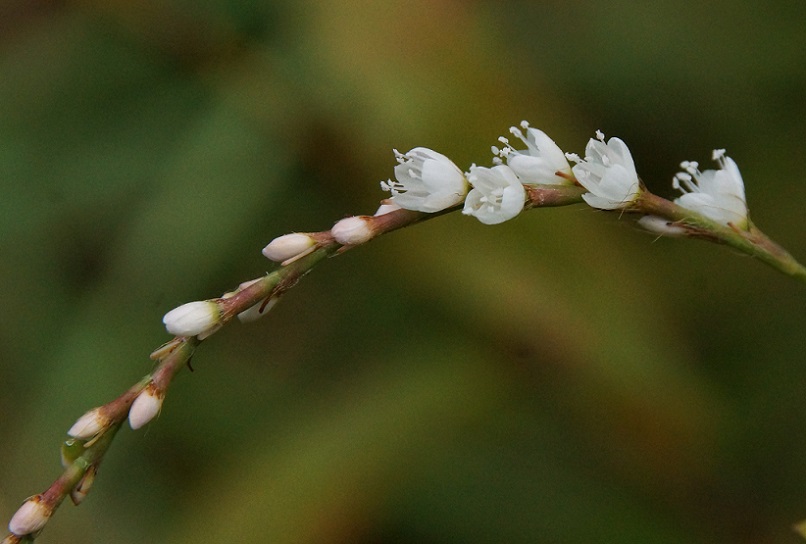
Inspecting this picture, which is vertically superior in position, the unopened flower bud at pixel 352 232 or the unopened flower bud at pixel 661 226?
the unopened flower bud at pixel 352 232

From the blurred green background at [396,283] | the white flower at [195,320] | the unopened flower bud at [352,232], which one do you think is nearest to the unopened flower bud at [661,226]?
the unopened flower bud at [352,232]

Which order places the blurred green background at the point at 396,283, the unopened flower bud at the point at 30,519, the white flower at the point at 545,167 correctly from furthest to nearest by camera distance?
the blurred green background at the point at 396,283, the white flower at the point at 545,167, the unopened flower bud at the point at 30,519

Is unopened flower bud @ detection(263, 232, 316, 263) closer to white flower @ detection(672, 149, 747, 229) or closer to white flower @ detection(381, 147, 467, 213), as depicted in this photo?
white flower @ detection(381, 147, 467, 213)

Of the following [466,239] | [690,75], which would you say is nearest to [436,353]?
[466,239]

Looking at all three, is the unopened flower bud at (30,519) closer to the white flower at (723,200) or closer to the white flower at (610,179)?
the white flower at (610,179)

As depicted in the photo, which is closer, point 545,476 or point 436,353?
point 545,476

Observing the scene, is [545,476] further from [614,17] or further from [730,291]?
[614,17]
